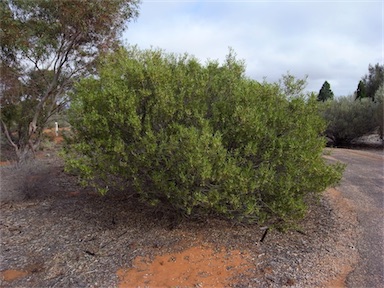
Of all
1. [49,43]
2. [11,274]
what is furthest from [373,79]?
[11,274]

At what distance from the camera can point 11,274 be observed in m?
3.29

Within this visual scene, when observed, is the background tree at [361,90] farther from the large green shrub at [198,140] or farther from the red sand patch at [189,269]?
the red sand patch at [189,269]

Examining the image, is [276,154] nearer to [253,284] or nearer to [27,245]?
[253,284]

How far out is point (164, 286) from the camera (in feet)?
9.81

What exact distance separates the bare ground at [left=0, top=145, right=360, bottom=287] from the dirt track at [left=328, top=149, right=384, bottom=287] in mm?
100

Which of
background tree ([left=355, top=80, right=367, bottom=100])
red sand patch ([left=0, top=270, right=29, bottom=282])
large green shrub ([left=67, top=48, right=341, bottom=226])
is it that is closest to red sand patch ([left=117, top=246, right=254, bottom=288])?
large green shrub ([left=67, top=48, right=341, bottom=226])

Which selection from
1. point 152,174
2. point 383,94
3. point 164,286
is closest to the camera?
point 164,286

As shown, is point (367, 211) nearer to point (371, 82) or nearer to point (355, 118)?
point (355, 118)

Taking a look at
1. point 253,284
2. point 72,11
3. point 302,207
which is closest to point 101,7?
point 72,11

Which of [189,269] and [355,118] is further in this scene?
[355,118]

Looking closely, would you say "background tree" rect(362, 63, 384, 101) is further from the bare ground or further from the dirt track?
the bare ground

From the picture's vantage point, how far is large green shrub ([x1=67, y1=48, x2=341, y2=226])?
Answer: 3.32m

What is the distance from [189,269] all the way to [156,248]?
1.75ft

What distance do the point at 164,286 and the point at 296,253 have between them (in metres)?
1.42
